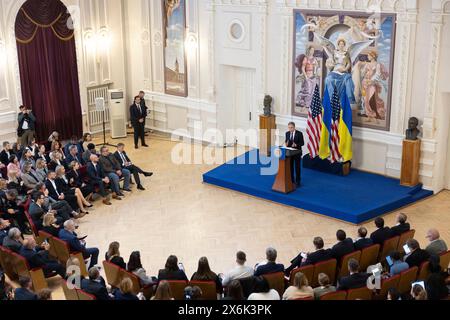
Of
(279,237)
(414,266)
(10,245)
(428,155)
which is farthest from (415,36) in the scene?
(10,245)

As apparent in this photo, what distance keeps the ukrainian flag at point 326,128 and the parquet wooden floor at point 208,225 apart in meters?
1.99

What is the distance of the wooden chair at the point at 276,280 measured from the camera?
867 centimetres

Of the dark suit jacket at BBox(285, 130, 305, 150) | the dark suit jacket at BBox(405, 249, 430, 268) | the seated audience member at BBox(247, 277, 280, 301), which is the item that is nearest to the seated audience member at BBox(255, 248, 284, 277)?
the seated audience member at BBox(247, 277, 280, 301)

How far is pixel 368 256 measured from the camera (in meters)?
9.59

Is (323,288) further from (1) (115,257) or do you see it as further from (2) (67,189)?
(2) (67,189)

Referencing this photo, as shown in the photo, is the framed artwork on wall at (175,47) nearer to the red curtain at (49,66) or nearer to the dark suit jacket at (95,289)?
the red curtain at (49,66)

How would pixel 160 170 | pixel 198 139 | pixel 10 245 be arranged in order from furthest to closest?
pixel 198 139 → pixel 160 170 → pixel 10 245

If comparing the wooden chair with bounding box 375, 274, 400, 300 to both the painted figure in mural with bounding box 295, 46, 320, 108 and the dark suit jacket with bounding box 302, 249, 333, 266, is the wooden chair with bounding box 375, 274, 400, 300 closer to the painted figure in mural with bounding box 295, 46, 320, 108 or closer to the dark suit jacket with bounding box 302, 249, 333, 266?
the dark suit jacket with bounding box 302, 249, 333, 266

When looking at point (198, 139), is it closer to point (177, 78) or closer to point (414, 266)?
point (177, 78)

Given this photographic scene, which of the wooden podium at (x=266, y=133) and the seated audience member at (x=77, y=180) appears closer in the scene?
the seated audience member at (x=77, y=180)

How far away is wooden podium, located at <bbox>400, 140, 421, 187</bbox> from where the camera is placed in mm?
13531

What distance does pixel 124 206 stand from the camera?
44.5 ft

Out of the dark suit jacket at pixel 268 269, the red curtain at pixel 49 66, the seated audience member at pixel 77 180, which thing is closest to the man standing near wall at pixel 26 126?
the red curtain at pixel 49 66

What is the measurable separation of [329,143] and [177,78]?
5097 millimetres
